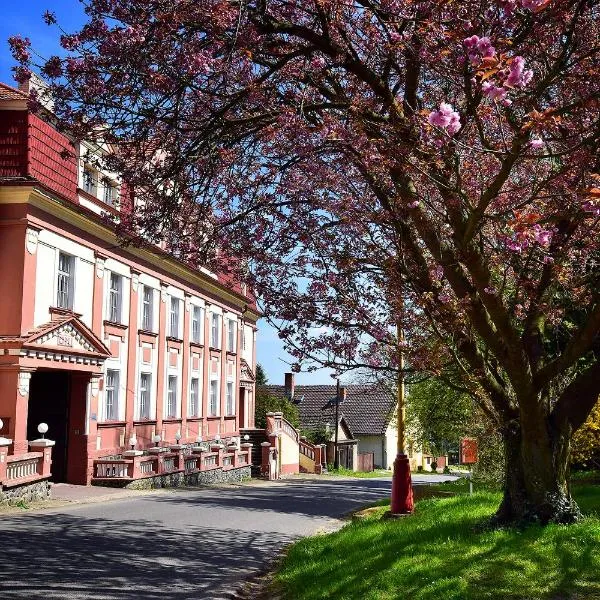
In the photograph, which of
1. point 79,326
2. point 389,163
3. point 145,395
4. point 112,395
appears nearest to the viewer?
point 389,163

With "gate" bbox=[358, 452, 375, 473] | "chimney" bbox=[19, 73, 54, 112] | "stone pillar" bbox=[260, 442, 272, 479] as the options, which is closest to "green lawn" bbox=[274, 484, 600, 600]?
"chimney" bbox=[19, 73, 54, 112]

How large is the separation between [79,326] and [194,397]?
14.1m

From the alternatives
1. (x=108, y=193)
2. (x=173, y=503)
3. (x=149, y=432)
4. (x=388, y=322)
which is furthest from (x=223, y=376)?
(x=388, y=322)

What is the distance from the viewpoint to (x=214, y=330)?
39062 mm

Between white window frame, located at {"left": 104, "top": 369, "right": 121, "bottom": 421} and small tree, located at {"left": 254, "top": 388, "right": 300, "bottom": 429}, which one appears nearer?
white window frame, located at {"left": 104, "top": 369, "right": 121, "bottom": 421}

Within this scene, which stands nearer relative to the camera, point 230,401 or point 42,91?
point 42,91

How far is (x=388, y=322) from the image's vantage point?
1099cm

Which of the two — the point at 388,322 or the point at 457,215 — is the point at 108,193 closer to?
the point at 388,322

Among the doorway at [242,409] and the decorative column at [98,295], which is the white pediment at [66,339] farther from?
the doorway at [242,409]

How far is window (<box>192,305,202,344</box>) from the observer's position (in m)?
35.6

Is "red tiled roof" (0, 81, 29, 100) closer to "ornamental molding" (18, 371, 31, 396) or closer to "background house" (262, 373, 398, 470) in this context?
"ornamental molding" (18, 371, 31, 396)

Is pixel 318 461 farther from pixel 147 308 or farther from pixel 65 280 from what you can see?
pixel 65 280

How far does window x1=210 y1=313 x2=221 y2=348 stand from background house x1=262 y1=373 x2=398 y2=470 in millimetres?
23394

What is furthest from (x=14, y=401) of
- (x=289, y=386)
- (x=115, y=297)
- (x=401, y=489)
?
(x=289, y=386)
